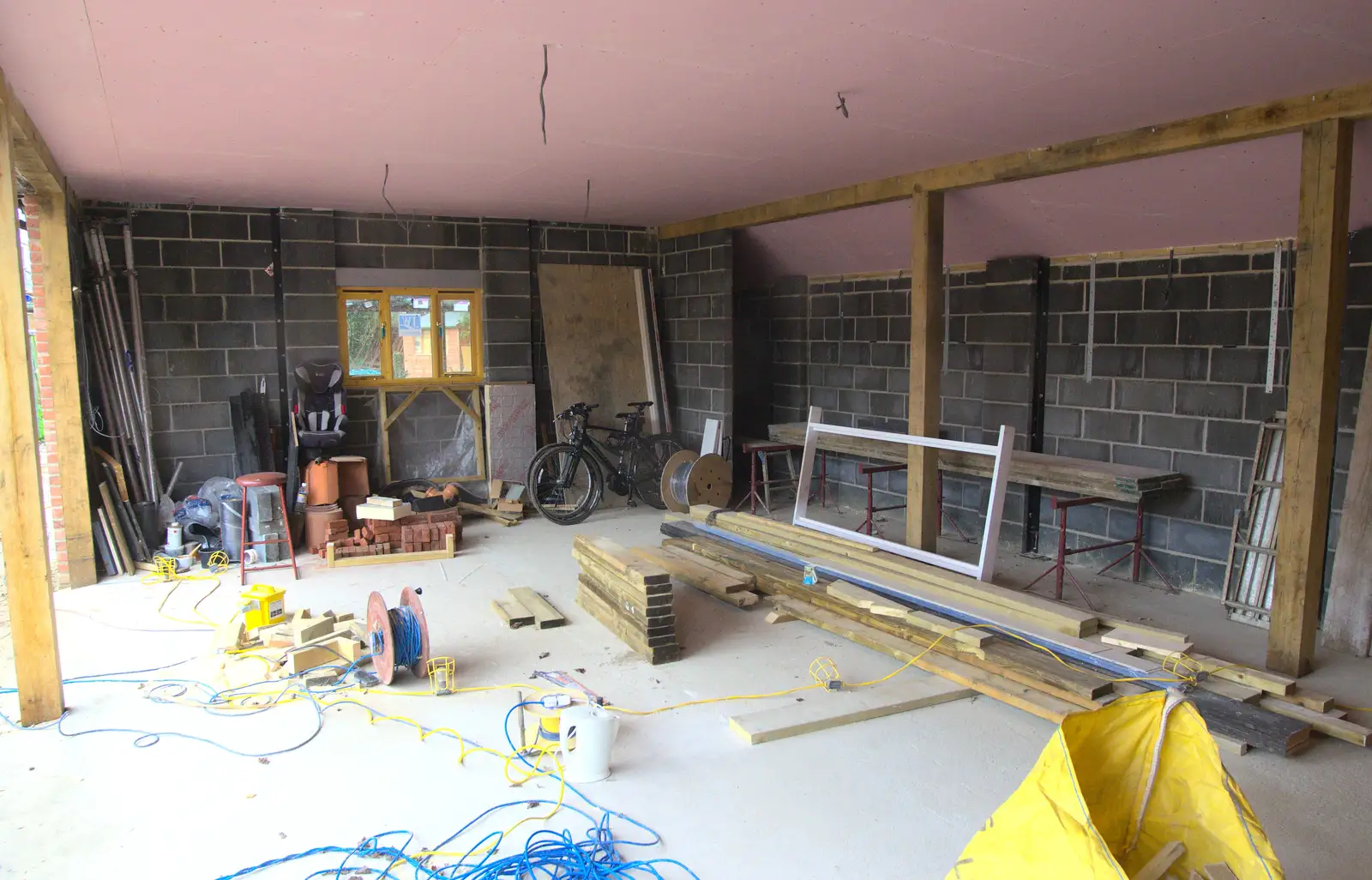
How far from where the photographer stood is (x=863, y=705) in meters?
3.82

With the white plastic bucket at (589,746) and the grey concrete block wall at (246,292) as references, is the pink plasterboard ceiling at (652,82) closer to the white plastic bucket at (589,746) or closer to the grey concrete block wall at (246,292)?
the grey concrete block wall at (246,292)

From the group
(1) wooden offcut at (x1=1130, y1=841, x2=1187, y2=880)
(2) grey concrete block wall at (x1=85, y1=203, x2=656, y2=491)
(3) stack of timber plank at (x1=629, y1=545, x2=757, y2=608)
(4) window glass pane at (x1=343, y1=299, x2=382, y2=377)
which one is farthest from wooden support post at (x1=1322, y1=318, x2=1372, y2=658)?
(4) window glass pane at (x1=343, y1=299, x2=382, y2=377)

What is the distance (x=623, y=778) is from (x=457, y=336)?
557 cm

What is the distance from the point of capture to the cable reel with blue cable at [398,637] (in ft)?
13.3

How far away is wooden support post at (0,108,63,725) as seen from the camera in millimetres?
3525

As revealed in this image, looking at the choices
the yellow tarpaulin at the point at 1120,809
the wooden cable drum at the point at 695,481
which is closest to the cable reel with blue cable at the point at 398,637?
the yellow tarpaulin at the point at 1120,809

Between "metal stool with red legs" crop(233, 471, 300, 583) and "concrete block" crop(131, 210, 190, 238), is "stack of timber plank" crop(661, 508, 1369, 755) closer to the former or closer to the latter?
"metal stool with red legs" crop(233, 471, 300, 583)

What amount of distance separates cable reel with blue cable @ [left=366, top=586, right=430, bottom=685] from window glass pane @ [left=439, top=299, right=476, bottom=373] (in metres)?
4.15

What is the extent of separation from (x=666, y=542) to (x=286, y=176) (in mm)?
3591

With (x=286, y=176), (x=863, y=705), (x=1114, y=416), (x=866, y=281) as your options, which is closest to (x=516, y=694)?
(x=863, y=705)

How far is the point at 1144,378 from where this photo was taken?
580 centimetres

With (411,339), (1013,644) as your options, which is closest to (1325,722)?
(1013,644)

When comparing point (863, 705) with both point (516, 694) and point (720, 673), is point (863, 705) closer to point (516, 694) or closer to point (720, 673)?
point (720, 673)

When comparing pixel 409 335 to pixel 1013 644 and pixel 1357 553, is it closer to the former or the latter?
pixel 1013 644
